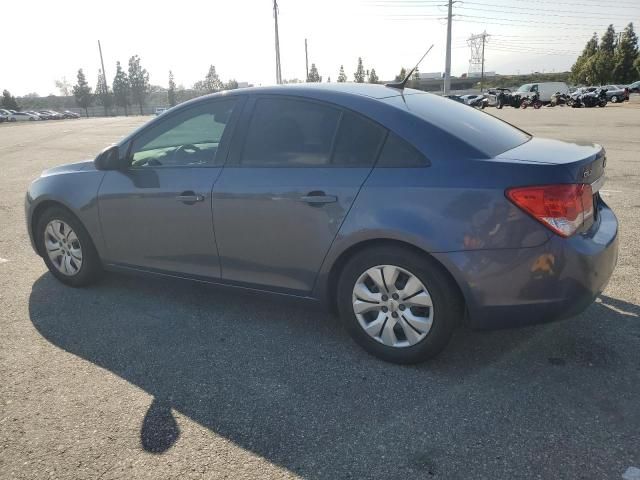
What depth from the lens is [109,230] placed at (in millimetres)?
4266

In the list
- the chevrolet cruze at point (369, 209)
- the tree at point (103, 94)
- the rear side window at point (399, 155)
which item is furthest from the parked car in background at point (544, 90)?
the tree at point (103, 94)

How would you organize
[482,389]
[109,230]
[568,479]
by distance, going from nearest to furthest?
[568,479] < [482,389] < [109,230]

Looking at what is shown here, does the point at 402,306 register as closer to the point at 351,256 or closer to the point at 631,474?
the point at 351,256

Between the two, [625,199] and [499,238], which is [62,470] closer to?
[499,238]

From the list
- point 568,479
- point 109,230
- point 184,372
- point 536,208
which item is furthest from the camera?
point 109,230

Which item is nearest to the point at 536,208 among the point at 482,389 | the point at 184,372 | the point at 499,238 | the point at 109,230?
the point at 499,238

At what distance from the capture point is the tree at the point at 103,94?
89550 millimetres

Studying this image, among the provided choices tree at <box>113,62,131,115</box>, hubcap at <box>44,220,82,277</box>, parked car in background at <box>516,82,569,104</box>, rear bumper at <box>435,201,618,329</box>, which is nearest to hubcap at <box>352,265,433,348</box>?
rear bumper at <box>435,201,618,329</box>

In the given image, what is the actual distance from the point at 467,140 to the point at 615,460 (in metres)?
1.78

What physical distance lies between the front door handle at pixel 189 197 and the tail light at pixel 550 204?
206cm

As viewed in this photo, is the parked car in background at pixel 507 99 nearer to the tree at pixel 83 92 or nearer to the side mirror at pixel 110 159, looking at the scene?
the side mirror at pixel 110 159

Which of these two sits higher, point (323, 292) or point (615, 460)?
point (323, 292)

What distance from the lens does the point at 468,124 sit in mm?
3393

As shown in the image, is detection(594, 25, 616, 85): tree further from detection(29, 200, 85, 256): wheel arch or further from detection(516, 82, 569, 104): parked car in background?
detection(29, 200, 85, 256): wheel arch
